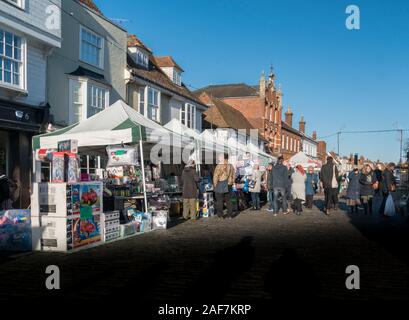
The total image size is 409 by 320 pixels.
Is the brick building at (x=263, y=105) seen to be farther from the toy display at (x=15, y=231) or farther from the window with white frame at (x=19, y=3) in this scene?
the toy display at (x=15, y=231)

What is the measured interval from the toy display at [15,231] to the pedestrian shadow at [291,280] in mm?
4709

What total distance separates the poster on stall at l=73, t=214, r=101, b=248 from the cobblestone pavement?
14.3 inches

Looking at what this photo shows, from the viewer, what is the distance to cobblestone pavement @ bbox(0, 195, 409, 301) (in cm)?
541

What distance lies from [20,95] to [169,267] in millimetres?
10476

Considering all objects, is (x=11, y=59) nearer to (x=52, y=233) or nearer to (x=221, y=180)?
(x=221, y=180)

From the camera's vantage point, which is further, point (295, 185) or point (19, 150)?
point (295, 185)

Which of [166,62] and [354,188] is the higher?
[166,62]

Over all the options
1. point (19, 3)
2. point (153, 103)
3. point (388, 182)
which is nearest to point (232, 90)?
point (153, 103)

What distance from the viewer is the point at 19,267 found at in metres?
6.78

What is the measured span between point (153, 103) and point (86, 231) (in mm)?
16595

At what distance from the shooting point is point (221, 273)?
20.8 ft

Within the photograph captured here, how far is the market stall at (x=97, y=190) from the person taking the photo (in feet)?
27.0
